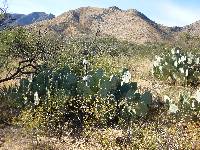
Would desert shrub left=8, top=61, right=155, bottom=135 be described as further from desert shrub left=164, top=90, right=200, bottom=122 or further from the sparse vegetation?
desert shrub left=164, top=90, right=200, bottom=122

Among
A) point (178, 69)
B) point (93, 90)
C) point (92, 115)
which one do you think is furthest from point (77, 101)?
point (178, 69)

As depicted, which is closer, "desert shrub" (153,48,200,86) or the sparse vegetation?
the sparse vegetation

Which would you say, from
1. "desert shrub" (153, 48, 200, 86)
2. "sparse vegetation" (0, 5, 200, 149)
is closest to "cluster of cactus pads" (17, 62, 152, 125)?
"sparse vegetation" (0, 5, 200, 149)

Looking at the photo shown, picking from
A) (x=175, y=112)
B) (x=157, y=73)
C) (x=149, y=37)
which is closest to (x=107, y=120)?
(x=175, y=112)

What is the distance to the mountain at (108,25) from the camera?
88.5m

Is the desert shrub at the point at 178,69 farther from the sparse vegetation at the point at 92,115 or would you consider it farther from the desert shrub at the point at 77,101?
the desert shrub at the point at 77,101

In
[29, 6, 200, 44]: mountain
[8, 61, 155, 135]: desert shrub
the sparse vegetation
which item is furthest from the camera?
[29, 6, 200, 44]: mountain

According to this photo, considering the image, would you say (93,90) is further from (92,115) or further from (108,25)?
(108,25)

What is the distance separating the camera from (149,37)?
8781 centimetres

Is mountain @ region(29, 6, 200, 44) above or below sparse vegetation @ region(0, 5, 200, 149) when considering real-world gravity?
above

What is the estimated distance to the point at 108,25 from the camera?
9681 cm

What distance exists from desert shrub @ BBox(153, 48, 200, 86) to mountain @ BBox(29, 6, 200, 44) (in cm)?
6138

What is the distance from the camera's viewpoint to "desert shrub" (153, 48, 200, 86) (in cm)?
2052

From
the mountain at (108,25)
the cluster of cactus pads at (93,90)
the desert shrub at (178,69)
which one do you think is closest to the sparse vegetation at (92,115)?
the cluster of cactus pads at (93,90)
